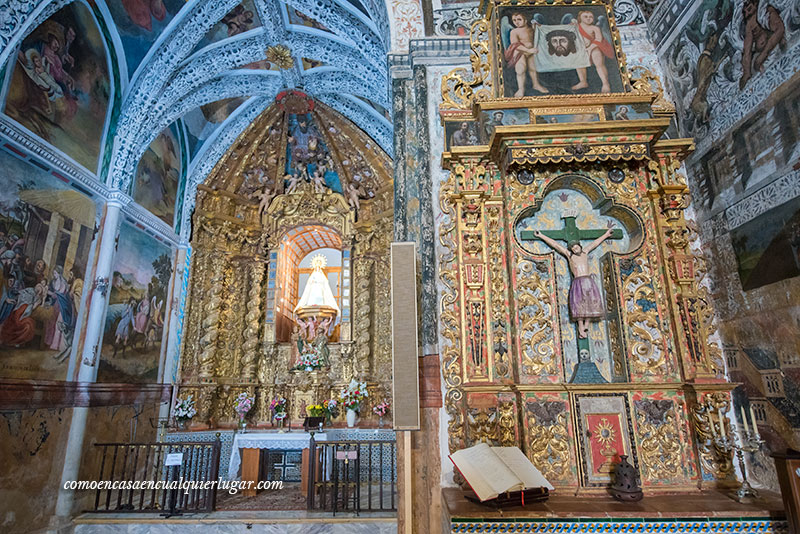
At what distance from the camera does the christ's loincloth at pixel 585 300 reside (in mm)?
4090

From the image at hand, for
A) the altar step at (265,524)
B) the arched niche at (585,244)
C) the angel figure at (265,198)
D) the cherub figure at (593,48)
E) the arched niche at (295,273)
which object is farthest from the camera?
the angel figure at (265,198)

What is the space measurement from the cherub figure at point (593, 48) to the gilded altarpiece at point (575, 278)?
20mm

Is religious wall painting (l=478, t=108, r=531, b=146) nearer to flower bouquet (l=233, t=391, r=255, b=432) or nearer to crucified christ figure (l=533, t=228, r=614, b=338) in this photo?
crucified christ figure (l=533, t=228, r=614, b=338)

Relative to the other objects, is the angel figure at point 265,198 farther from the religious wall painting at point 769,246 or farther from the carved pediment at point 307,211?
the religious wall painting at point 769,246

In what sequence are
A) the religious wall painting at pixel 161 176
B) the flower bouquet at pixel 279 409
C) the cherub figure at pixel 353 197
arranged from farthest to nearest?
the cherub figure at pixel 353 197, the flower bouquet at pixel 279 409, the religious wall painting at pixel 161 176

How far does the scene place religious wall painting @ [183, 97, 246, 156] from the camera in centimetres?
1083

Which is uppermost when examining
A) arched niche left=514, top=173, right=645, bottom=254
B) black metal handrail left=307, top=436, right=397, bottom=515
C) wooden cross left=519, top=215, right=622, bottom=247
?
arched niche left=514, top=173, right=645, bottom=254

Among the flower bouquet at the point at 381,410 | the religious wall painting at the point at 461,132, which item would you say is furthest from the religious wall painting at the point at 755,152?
the flower bouquet at the point at 381,410

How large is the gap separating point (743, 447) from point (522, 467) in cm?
170

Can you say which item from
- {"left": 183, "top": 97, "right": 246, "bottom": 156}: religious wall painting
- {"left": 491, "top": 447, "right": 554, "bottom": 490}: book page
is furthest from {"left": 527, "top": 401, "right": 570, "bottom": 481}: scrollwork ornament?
{"left": 183, "top": 97, "right": 246, "bottom": 156}: religious wall painting

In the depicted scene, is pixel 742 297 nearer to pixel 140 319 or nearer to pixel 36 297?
pixel 36 297

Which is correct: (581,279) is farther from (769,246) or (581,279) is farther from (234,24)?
(234,24)

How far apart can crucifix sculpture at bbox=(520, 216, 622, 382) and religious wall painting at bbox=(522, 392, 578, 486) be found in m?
0.31

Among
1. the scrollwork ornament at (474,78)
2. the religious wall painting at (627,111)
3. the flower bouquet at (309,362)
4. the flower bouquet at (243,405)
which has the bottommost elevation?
the flower bouquet at (243,405)
